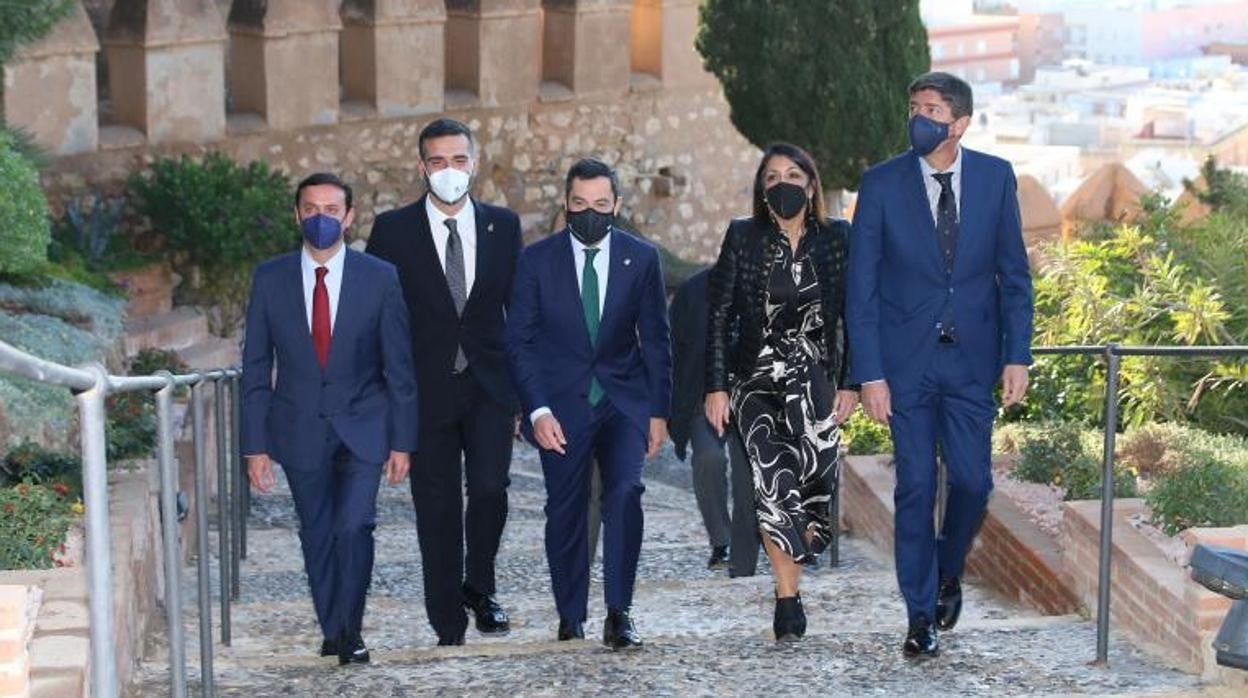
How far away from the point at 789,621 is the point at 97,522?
3.46 metres

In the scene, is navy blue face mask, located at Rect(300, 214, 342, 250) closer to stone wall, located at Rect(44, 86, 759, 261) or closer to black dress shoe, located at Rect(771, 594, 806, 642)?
black dress shoe, located at Rect(771, 594, 806, 642)

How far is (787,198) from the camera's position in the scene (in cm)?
699

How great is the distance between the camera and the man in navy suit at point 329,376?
7.04 meters

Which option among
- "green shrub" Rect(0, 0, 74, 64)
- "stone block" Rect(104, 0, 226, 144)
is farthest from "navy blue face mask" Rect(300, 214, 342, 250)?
"stone block" Rect(104, 0, 226, 144)

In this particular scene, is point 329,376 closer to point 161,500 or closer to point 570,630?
point 570,630

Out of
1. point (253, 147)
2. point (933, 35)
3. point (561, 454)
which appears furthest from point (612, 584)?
point (933, 35)

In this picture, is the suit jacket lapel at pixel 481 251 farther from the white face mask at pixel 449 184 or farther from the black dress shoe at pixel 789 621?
the black dress shoe at pixel 789 621

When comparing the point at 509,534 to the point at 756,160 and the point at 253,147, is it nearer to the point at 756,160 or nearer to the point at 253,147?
the point at 253,147

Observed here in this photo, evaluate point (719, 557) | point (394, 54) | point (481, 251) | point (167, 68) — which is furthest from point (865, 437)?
point (394, 54)

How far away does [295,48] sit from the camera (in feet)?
54.4

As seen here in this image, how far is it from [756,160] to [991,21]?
79.3 metres

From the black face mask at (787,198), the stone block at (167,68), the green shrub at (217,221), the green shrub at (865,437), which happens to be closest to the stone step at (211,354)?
the green shrub at (217,221)

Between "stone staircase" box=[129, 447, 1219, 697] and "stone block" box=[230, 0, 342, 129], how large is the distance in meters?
7.12

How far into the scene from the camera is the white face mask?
7.43 metres
